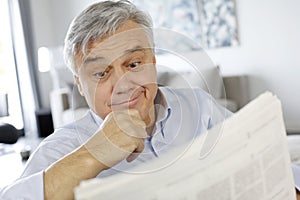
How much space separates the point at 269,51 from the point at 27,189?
356 centimetres

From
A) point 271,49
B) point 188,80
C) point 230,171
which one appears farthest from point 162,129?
point 271,49

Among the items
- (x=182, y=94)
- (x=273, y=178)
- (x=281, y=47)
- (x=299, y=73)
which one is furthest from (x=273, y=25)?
(x=273, y=178)

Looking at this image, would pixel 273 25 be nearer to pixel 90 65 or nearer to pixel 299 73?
pixel 299 73

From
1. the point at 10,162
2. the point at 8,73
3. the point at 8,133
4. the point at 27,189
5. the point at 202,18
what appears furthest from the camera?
the point at 8,73

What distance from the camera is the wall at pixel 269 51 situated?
383 centimetres

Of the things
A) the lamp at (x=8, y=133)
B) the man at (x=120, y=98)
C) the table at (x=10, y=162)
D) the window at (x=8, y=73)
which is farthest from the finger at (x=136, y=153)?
the window at (x=8, y=73)

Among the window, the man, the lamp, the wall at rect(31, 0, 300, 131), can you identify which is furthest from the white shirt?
the window

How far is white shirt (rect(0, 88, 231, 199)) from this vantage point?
0.81m

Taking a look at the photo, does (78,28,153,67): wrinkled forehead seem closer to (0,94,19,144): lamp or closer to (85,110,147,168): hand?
(85,110,147,168): hand

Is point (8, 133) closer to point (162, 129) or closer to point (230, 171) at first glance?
point (162, 129)

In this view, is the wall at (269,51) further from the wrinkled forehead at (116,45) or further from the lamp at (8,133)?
the wrinkled forehead at (116,45)

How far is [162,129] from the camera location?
34.8 inches

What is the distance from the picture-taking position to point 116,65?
0.80m

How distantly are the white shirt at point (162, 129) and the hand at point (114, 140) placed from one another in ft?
0.20
